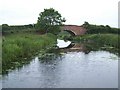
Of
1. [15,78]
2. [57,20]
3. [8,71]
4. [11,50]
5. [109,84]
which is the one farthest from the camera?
[57,20]

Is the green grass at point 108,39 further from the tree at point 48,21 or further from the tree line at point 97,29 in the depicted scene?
the tree line at point 97,29

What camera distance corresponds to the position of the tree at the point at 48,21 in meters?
81.6

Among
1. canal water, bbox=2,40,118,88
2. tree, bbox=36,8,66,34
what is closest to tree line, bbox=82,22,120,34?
tree, bbox=36,8,66,34

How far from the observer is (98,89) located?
17281mm

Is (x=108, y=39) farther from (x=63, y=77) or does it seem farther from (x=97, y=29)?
(x=97, y=29)

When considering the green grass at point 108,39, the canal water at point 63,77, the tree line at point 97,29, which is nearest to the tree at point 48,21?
the green grass at point 108,39

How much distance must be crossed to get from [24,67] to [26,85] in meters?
7.16

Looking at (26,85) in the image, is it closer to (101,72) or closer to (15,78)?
(15,78)

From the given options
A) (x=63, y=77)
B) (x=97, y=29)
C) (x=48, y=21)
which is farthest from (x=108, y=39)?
(x=97, y=29)

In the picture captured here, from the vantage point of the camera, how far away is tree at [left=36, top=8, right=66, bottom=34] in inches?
3214

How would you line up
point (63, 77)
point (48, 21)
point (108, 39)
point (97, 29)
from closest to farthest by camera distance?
point (63, 77), point (108, 39), point (48, 21), point (97, 29)

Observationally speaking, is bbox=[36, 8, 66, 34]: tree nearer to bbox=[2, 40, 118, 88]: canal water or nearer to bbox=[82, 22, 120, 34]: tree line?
bbox=[82, 22, 120, 34]: tree line

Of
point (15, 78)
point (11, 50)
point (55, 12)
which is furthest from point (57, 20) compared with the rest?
point (15, 78)

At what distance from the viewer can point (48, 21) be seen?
81812 millimetres
